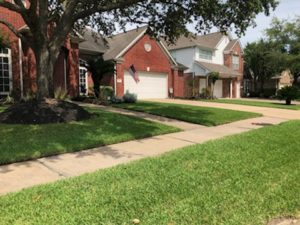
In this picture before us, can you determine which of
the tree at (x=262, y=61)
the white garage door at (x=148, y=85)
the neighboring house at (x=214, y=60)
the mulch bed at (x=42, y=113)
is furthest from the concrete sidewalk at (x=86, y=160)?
the tree at (x=262, y=61)

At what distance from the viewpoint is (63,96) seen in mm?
16938

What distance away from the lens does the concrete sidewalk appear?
5.42 m

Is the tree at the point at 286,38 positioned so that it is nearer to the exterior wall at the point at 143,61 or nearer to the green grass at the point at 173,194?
the exterior wall at the point at 143,61

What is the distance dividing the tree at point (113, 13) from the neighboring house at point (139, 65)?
376 inches

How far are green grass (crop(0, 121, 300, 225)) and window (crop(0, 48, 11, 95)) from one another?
13347mm

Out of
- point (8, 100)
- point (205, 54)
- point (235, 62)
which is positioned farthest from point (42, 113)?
point (235, 62)

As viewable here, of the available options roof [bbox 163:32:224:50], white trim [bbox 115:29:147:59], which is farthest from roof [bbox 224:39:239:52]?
white trim [bbox 115:29:147:59]

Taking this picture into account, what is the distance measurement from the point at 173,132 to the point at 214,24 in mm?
5725

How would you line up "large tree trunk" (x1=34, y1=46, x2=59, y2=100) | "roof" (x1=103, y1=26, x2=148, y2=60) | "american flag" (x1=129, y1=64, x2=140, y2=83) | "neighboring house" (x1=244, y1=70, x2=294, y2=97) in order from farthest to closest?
"neighboring house" (x1=244, y1=70, x2=294, y2=97) < "american flag" (x1=129, y1=64, x2=140, y2=83) < "roof" (x1=103, y1=26, x2=148, y2=60) < "large tree trunk" (x1=34, y1=46, x2=59, y2=100)

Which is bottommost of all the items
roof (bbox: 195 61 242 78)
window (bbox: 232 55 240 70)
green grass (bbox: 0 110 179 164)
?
green grass (bbox: 0 110 179 164)

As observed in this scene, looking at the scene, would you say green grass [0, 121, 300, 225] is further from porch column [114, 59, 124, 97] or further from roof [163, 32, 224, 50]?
roof [163, 32, 224, 50]

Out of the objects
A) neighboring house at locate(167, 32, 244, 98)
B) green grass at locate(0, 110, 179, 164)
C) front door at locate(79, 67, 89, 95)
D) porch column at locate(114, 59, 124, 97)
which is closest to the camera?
green grass at locate(0, 110, 179, 164)

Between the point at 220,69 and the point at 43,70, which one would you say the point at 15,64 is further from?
the point at 220,69

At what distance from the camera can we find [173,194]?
467 centimetres
